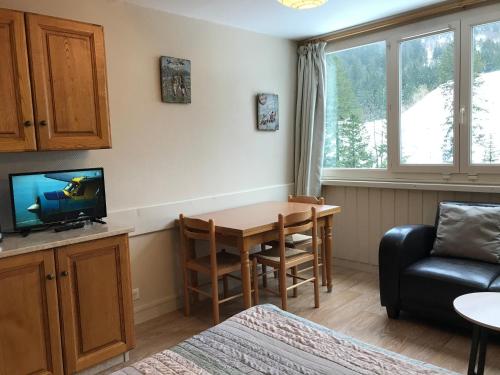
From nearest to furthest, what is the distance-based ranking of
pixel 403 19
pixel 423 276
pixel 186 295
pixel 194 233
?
pixel 423 276
pixel 194 233
pixel 186 295
pixel 403 19

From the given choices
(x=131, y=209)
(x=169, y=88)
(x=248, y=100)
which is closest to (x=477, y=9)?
(x=248, y=100)

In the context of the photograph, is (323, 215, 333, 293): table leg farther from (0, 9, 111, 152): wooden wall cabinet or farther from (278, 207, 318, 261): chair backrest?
(0, 9, 111, 152): wooden wall cabinet

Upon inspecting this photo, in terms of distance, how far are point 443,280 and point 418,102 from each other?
1692 millimetres

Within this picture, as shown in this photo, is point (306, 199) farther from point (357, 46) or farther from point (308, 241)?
point (357, 46)

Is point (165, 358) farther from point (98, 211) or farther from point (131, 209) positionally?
point (131, 209)

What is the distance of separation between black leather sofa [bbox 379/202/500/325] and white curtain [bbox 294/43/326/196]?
132 cm

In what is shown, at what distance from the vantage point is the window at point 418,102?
314 centimetres

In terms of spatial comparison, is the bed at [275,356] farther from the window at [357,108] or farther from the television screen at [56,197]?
the window at [357,108]

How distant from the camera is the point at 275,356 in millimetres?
1346

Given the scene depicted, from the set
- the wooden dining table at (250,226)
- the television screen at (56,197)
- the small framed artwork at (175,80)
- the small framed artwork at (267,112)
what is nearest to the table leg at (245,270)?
the wooden dining table at (250,226)

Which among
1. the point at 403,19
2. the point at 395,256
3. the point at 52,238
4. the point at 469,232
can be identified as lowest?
the point at 395,256

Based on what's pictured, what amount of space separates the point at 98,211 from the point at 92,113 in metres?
0.64

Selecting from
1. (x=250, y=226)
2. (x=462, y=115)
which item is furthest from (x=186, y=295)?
(x=462, y=115)

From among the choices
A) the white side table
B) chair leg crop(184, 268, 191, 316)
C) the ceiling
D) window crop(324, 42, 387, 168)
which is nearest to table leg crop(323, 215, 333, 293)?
window crop(324, 42, 387, 168)
